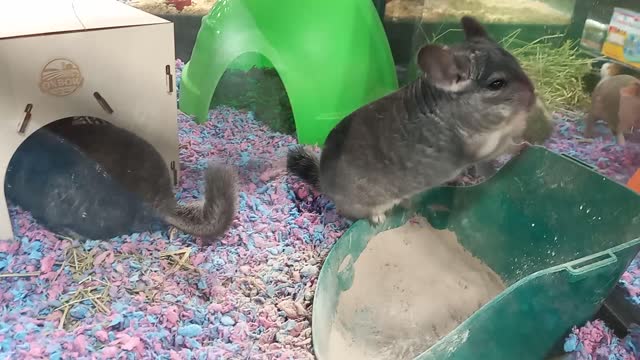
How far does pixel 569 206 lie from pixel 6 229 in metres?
1.62

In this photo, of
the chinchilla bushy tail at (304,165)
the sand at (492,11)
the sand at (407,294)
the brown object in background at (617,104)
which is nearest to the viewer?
the sand at (407,294)

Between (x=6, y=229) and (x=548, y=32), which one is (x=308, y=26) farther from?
(x=6, y=229)

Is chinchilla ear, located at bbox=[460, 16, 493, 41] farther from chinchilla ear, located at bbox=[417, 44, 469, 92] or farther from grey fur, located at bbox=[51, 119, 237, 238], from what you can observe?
grey fur, located at bbox=[51, 119, 237, 238]

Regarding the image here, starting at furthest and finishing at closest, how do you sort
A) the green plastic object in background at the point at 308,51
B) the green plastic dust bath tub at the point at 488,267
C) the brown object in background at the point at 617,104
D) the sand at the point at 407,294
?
the green plastic object in background at the point at 308,51
the brown object in background at the point at 617,104
the sand at the point at 407,294
the green plastic dust bath tub at the point at 488,267

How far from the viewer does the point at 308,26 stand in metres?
1.99

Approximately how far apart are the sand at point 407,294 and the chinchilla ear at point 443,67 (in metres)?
0.53

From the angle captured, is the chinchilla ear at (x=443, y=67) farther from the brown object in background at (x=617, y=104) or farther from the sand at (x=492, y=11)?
the sand at (x=492, y=11)

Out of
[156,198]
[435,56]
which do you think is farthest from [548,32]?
[156,198]

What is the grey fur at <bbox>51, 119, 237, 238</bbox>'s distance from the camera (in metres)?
1.55

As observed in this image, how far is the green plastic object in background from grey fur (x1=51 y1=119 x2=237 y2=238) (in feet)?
1.67

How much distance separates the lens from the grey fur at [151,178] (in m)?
1.55

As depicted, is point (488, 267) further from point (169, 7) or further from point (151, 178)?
point (169, 7)

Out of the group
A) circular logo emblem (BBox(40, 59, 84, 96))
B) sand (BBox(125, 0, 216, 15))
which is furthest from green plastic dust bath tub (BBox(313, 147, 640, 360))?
sand (BBox(125, 0, 216, 15))

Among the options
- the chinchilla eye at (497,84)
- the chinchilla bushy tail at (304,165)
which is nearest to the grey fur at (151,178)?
the chinchilla bushy tail at (304,165)
